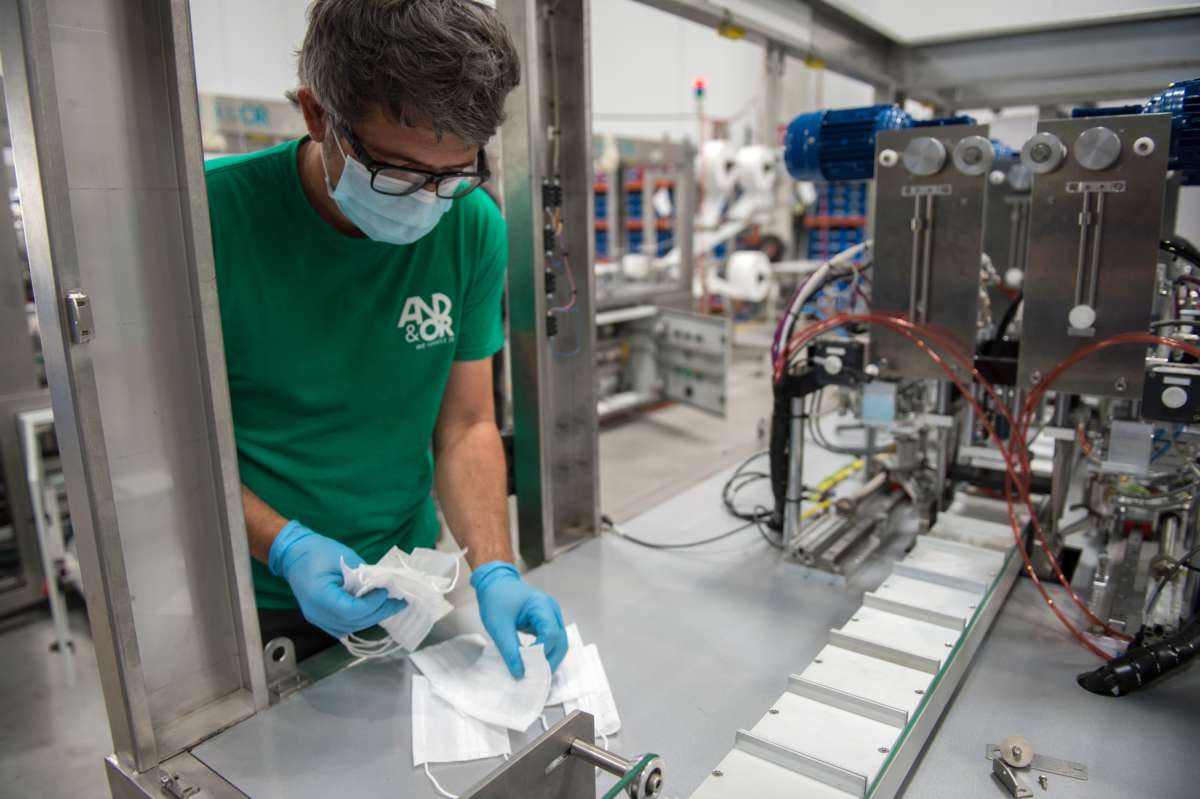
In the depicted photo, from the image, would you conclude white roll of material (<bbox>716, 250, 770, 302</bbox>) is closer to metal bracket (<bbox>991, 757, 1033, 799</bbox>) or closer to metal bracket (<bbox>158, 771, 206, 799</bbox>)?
metal bracket (<bbox>991, 757, 1033, 799</bbox>)

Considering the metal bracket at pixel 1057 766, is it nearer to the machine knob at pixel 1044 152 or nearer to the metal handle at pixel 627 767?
the metal handle at pixel 627 767

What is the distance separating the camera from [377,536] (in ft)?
3.90

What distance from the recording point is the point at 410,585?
0.94m

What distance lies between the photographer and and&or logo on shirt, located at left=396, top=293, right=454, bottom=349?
3.60ft

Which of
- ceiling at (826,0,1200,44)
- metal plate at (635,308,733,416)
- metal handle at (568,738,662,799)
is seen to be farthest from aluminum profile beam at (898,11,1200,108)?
metal handle at (568,738,662,799)

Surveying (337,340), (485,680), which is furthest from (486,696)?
(337,340)

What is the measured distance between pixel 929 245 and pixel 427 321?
75 centimetres

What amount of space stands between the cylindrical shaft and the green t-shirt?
56 centimetres

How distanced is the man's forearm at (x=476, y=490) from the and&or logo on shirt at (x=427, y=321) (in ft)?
0.64

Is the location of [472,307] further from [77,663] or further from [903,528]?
[77,663]

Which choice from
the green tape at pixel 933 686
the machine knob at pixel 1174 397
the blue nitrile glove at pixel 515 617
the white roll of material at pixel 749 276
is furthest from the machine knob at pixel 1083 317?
the white roll of material at pixel 749 276

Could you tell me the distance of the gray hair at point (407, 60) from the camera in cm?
77

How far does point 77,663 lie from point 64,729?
36cm

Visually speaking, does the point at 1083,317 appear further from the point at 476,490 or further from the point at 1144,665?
the point at 476,490
